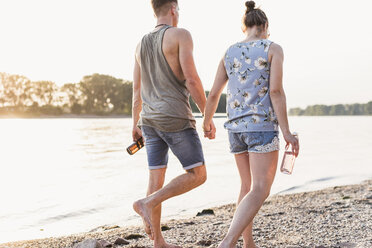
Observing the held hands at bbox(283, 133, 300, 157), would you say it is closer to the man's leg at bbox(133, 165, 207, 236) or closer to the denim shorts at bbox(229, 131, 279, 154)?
the denim shorts at bbox(229, 131, 279, 154)

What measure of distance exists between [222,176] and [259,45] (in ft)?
27.2

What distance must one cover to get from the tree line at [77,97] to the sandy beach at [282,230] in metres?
83.1

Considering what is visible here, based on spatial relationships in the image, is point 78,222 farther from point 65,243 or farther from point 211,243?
point 211,243

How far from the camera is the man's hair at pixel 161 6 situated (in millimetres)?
3475

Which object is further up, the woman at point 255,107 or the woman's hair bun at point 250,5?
the woman's hair bun at point 250,5

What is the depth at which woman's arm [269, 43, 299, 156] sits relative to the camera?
3016 millimetres

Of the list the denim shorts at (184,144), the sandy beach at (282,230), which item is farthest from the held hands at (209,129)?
the sandy beach at (282,230)

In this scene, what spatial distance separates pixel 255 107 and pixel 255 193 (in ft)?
2.16

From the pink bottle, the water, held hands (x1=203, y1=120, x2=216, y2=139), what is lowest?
the water

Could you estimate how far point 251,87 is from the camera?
3.12 m

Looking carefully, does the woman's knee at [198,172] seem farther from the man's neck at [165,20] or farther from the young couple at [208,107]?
the man's neck at [165,20]

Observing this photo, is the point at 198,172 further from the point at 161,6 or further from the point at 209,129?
the point at 161,6

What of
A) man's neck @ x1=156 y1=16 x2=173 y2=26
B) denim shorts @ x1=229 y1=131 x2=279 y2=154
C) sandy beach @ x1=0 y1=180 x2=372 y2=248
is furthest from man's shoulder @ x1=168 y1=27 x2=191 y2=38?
sandy beach @ x1=0 y1=180 x2=372 y2=248

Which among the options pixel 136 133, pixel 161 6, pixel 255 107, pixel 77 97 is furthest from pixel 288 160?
pixel 77 97
